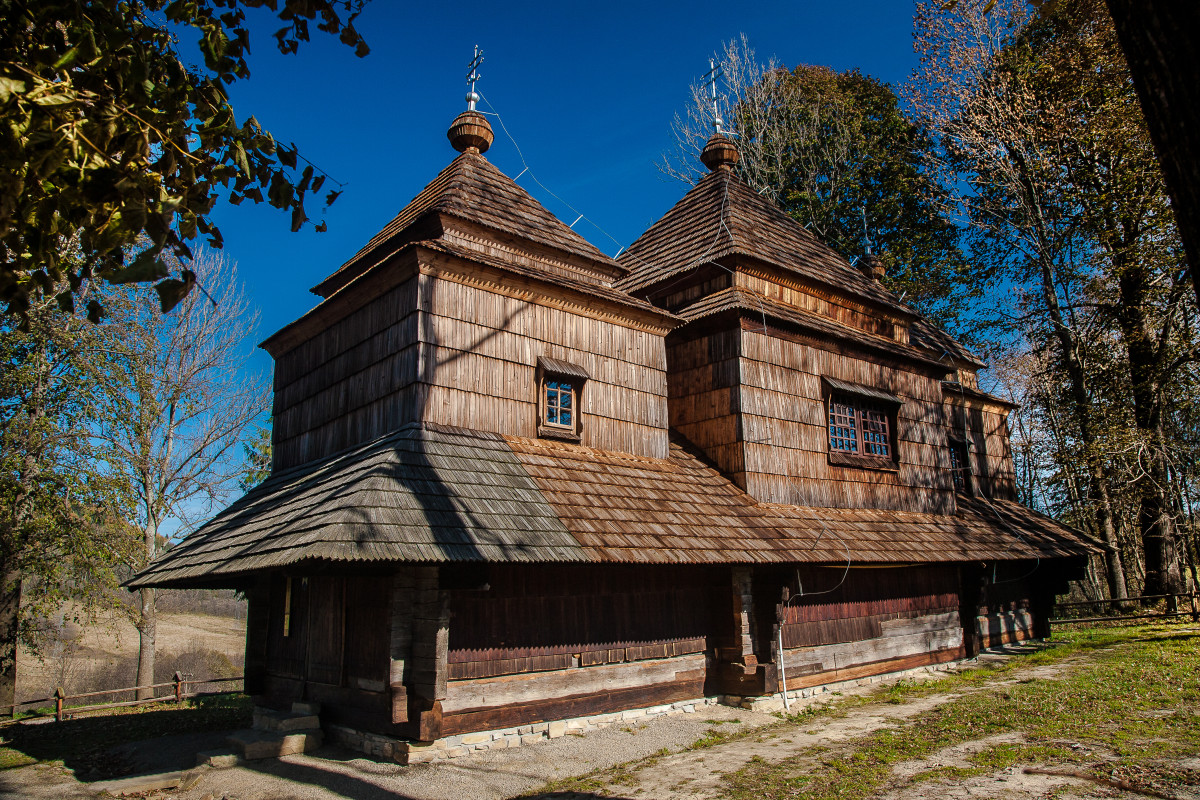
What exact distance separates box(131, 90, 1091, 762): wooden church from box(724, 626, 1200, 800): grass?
2.01 metres

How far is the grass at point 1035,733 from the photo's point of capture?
6.98 meters

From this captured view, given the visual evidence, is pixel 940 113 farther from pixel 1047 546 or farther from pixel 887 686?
pixel 887 686

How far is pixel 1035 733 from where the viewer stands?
8.48 meters

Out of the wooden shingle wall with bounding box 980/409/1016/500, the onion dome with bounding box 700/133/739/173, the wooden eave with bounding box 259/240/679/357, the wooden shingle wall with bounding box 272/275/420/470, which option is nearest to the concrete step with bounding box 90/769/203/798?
the wooden shingle wall with bounding box 272/275/420/470

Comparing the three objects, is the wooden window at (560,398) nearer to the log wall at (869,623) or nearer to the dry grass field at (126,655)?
the log wall at (869,623)

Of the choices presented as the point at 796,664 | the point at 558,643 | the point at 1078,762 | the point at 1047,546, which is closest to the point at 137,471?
the point at 558,643

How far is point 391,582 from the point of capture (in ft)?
27.9

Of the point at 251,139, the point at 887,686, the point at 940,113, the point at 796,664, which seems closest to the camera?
the point at 251,139

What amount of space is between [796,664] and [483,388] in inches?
265

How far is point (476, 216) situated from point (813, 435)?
7.13 metres

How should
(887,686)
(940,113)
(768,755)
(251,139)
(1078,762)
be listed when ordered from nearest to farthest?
(251,139) < (1078,762) < (768,755) < (887,686) < (940,113)

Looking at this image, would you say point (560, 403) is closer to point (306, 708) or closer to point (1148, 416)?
point (306, 708)

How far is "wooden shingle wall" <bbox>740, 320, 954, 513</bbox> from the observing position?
1273 centimetres

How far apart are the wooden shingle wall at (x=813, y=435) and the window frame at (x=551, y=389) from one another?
2954mm
